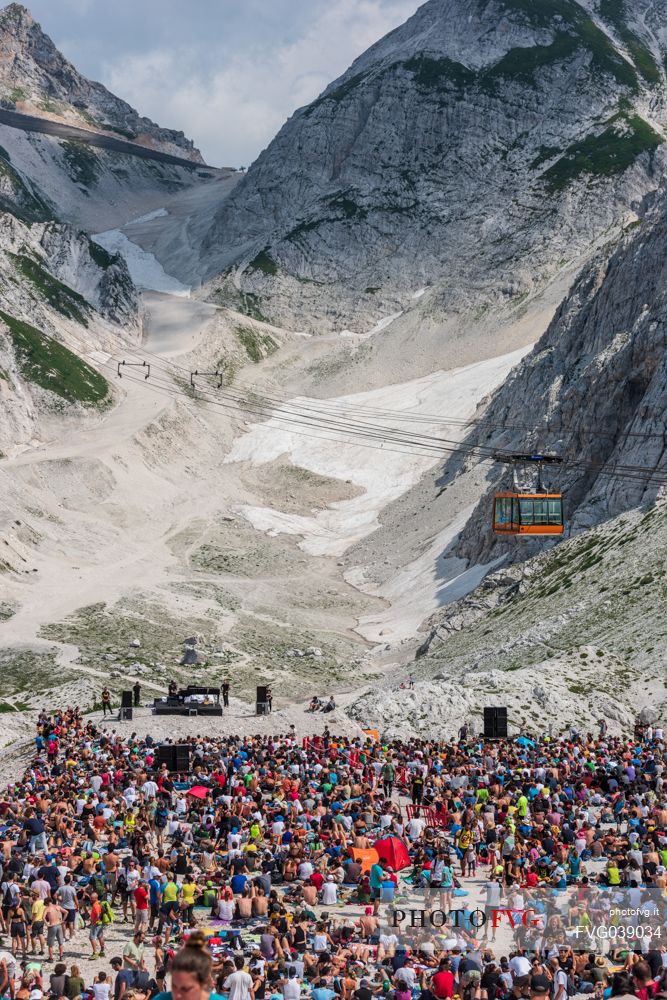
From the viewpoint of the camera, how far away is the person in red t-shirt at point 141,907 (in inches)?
1073

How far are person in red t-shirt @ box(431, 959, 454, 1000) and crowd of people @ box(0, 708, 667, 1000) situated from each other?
32 mm

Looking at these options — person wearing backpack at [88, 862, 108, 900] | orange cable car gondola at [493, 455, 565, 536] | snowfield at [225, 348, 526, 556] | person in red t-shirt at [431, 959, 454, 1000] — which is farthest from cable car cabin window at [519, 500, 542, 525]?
snowfield at [225, 348, 526, 556]

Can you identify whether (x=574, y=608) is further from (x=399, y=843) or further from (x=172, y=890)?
(x=172, y=890)

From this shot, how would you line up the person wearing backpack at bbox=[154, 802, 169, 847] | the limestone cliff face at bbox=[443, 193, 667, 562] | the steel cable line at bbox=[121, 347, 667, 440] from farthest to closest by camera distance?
the steel cable line at bbox=[121, 347, 667, 440] < the limestone cliff face at bbox=[443, 193, 667, 562] < the person wearing backpack at bbox=[154, 802, 169, 847]

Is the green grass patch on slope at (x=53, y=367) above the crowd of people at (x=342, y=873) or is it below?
above

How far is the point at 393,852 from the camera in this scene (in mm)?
30969

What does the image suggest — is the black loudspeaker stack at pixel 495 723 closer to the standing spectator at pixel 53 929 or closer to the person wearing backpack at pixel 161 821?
the person wearing backpack at pixel 161 821

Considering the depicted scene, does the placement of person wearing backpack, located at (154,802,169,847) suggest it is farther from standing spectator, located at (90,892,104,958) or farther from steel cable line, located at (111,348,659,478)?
steel cable line, located at (111,348,659,478)

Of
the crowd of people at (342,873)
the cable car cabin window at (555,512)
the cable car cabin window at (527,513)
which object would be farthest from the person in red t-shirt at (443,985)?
the cable car cabin window at (555,512)

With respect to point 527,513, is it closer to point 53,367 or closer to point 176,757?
point 176,757

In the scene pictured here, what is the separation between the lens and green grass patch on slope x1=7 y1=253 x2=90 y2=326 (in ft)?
600

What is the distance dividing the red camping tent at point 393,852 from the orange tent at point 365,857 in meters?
0.17

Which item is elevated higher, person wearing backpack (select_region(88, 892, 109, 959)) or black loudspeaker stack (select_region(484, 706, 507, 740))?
black loudspeaker stack (select_region(484, 706, 507, 740))

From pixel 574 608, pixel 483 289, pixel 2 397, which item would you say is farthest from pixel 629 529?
pixel 483 289
